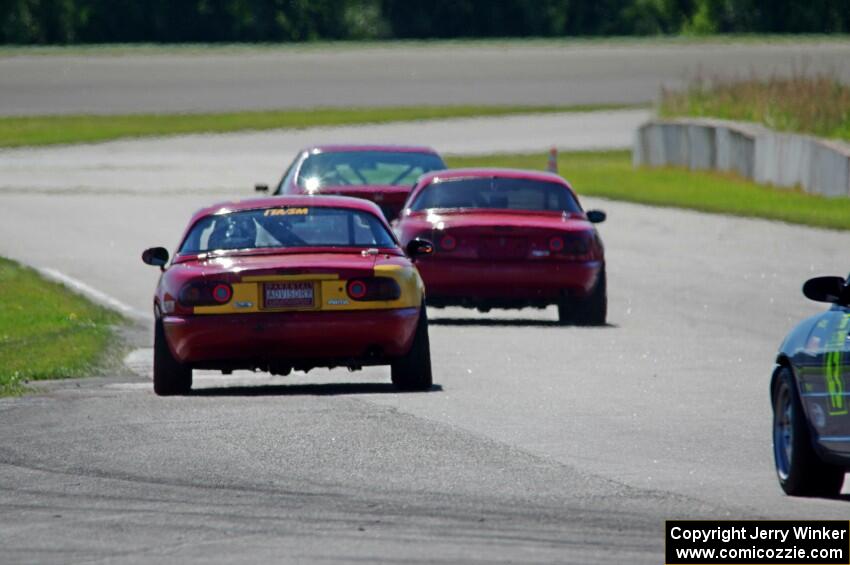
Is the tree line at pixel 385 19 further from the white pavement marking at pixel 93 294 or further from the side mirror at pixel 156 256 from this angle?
the side mirror at pixel 156 256

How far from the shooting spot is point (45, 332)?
63.7 feet

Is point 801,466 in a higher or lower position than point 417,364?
higher

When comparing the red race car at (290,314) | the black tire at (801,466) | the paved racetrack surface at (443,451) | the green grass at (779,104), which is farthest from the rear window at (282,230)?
the green grass at (779,104)

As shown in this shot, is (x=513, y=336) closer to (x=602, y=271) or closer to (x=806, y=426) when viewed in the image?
(x=602, y=271)

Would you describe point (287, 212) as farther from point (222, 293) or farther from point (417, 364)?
point (417, 364)

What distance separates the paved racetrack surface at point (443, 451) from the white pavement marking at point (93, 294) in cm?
19

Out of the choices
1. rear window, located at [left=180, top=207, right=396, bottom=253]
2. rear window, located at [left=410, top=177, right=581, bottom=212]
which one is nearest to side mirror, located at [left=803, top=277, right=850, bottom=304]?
rear window, located at [left=180, top=207, right=396, bottom=253]

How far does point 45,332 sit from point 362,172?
649 centimetres

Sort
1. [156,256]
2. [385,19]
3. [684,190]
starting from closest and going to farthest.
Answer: [156,256] < [684,190] < [385,19]

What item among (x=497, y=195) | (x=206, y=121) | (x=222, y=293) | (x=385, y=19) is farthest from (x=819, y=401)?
(x=385, y=19)

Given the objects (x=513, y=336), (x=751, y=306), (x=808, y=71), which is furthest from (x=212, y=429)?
(x=808, y=71)

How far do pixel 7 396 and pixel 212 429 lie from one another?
255 cm

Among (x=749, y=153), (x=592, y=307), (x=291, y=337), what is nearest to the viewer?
(x=291, y=337)

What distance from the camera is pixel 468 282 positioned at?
65.6 ft
